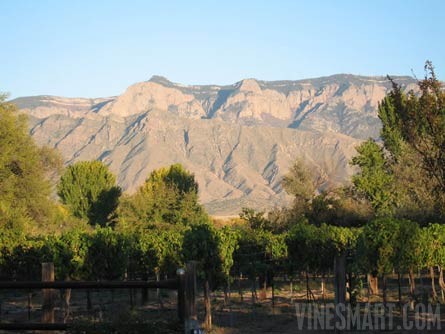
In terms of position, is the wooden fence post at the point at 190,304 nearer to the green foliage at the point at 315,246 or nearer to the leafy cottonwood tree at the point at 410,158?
the leafy cottonwood tree at the point at 410,158

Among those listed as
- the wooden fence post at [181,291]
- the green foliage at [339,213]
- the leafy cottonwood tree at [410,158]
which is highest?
the leafy cottonwood tree at [410,158]

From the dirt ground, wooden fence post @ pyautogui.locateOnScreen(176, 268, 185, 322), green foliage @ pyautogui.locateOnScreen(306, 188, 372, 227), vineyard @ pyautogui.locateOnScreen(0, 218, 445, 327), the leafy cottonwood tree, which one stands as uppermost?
the leafy cottonwood tree

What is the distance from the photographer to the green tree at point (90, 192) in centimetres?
9094

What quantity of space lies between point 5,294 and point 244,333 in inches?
1073

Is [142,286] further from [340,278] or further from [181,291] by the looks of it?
[340,278]

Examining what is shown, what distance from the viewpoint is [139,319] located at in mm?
7598

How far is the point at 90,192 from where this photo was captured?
9244 cm

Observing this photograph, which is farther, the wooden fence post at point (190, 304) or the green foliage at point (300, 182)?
the green foliage at point (300, 182)

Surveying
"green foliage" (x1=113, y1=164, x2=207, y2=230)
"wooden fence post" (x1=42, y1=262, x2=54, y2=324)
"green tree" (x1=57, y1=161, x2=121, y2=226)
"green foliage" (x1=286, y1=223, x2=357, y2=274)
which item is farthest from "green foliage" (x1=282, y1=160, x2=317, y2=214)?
"wooden fence post" (x1=42, y1=262, x2=54, y2=324)

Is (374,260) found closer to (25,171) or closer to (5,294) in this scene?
(5,294)

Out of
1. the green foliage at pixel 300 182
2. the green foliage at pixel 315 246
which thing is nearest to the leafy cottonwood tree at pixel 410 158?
the green foliage at pixel 315 246

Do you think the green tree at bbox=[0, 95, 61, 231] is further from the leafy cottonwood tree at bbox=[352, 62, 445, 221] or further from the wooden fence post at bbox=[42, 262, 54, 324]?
the wooden fence post at bbox=[42, 262, 54, 324]

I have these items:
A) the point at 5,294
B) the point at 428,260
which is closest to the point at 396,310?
the point at 428,260

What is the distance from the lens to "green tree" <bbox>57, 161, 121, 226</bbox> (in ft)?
298
